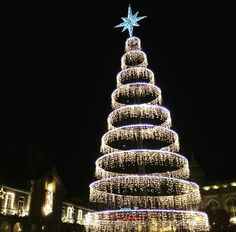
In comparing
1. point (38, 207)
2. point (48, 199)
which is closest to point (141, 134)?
point (38, 207)

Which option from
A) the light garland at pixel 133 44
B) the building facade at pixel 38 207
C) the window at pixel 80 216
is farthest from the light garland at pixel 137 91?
the window at pixel 80 216

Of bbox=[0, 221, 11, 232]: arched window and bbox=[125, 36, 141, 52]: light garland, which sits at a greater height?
bbox=[125, 36, 141, 52]: light garland

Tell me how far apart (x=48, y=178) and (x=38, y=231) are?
7.91 metres

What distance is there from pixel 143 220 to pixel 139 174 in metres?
3.98

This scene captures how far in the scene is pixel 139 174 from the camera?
2455 cm

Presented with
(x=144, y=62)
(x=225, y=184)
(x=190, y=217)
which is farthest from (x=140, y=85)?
(x=225, y=184)

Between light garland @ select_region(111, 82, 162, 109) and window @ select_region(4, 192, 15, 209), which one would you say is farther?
window @ select_region(4, 192, 15, 209)

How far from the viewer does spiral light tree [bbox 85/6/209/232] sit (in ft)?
72.7

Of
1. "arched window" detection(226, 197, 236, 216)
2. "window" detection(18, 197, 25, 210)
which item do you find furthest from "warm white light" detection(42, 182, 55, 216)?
"arched window" detection(226, 197, 236, 216)

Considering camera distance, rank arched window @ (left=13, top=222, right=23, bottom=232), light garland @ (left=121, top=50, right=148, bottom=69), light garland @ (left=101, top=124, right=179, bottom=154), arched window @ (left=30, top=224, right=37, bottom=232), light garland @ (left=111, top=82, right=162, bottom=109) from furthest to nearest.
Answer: arched window @ (left=30, top=224, right=37, bottom=232) < arched window @ (left=13, top=222, right=23, bottom=232) < light garland @ (left=121, top=50, right=148, bottom=69) < light garland @ (left=111, top=82, right=162, bottom=109) < light garland @ (left=101, top=124, right=179, bottom=154)

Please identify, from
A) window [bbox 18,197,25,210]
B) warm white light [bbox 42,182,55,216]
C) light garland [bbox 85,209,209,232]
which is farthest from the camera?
warm white light [bbox 42,182,55,216]

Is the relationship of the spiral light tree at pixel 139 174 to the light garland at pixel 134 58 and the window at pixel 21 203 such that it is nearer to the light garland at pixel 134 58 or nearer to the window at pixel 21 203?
the light garland at pixel 134 58

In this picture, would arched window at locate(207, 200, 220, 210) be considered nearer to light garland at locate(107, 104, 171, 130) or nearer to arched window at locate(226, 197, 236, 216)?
arched window at locate(226, 197, 236, 216)

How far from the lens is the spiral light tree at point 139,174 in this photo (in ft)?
72.7
